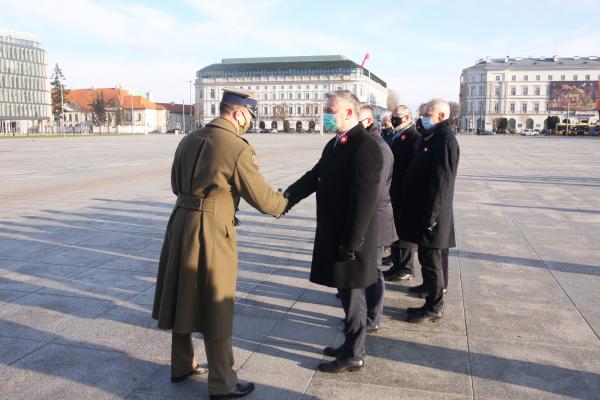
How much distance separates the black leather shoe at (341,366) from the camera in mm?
3676

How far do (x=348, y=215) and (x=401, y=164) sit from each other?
238cm

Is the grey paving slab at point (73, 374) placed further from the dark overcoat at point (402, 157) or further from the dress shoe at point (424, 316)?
the dark overcoat at point (402, 157)

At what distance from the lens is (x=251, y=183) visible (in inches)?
123

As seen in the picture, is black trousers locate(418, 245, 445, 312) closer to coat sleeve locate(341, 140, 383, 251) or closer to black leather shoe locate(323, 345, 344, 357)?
black leather shoe locate(323, 345, 344, 357)

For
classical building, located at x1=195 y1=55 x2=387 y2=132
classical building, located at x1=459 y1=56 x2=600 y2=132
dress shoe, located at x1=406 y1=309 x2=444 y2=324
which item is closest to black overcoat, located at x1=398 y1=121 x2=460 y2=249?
dress shoe, located at x1=406 y1=309 x2=444 y2=324

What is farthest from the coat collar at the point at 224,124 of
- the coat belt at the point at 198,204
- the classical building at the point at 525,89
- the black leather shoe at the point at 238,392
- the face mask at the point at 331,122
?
the classical building at the point at 525,89

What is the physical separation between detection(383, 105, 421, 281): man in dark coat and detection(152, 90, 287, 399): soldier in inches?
100

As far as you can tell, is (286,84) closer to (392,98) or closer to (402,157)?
(392,98)

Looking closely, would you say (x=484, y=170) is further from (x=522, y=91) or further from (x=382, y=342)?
(x=522, y=91)

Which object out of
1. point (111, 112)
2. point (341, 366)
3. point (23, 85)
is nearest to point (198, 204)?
point (341, 366)

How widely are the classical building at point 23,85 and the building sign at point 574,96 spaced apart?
103 meters

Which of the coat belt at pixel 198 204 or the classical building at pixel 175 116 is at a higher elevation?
the classical building at pixel 175 116

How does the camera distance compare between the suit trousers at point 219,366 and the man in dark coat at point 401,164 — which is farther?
the man in dark coat at point 401,164

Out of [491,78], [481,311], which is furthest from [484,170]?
[491,78]
